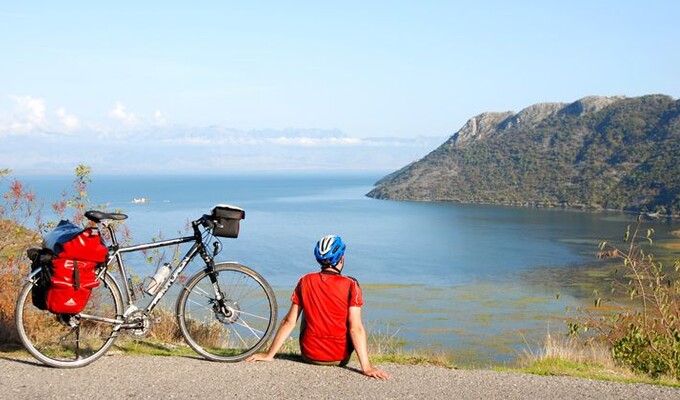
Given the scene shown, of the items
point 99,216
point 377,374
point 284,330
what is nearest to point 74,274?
point 99,216

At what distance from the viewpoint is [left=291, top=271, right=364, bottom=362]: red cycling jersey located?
6.30 metres

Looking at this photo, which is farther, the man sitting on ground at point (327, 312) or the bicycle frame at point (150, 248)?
the bicycle frame at point (150, 248)

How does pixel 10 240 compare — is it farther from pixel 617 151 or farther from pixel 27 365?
pixel 617 151

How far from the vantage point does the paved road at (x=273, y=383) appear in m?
A: 5.51

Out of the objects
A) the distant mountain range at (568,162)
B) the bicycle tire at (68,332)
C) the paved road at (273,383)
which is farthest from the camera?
the distant mountain range at (568,162)

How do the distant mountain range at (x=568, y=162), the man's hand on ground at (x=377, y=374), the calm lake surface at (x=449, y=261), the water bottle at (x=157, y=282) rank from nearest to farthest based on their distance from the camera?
1. the man's hand on ground at (x=377, y=374)
2. the water bottle at (x=157, y=282)
3. the calm lake surface at (x=449, y=261)
4. the distant mountain range at (x=568, y=162)

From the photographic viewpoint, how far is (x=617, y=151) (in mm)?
135125

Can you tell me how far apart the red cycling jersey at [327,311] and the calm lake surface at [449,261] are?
14.8 feet

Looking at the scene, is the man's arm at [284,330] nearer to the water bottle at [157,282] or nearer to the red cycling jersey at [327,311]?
the red cycling jersey at [327,311]

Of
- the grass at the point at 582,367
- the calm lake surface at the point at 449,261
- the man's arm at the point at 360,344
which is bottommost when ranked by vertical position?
the calm lake surface at the point at 449,261

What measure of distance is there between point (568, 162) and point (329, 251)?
142 meters

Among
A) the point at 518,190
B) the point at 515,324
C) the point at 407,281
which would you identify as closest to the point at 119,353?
the point at 515,324

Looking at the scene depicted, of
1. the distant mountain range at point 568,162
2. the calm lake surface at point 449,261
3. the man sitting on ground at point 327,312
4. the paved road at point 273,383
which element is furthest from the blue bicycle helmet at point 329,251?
the distant mountain range at point 568,162

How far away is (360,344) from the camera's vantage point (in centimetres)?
614
